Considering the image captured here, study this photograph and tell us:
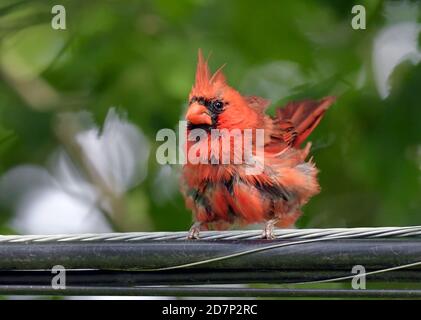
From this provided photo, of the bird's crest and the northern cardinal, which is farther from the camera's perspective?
the bird's crest

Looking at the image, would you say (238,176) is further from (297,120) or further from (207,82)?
(297,120)

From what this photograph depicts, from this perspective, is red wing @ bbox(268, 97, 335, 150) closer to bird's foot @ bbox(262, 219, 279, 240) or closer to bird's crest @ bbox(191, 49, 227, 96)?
bird's crest @ bbox(191, 49, 227, 96)

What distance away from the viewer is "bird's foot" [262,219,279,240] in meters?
3.47

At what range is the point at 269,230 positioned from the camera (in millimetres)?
3846

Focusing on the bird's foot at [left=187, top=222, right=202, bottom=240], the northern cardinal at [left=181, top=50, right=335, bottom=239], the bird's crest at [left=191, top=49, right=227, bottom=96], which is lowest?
the bird's foot at [left=187, top=222, right=202, bottom=240]

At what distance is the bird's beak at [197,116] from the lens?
165 inches

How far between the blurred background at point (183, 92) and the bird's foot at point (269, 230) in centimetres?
88

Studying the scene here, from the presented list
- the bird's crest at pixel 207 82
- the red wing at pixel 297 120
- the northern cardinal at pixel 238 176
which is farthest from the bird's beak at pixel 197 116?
the red wing at pixel 297 120

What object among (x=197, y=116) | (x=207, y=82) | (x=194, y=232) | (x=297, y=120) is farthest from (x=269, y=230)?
(x=297, y=120)

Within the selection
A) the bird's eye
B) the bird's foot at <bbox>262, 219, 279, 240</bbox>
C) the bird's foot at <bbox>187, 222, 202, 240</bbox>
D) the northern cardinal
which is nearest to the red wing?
the northern cardinal

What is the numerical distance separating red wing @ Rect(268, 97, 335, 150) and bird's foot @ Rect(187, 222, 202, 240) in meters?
0.60

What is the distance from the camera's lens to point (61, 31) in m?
5.95
